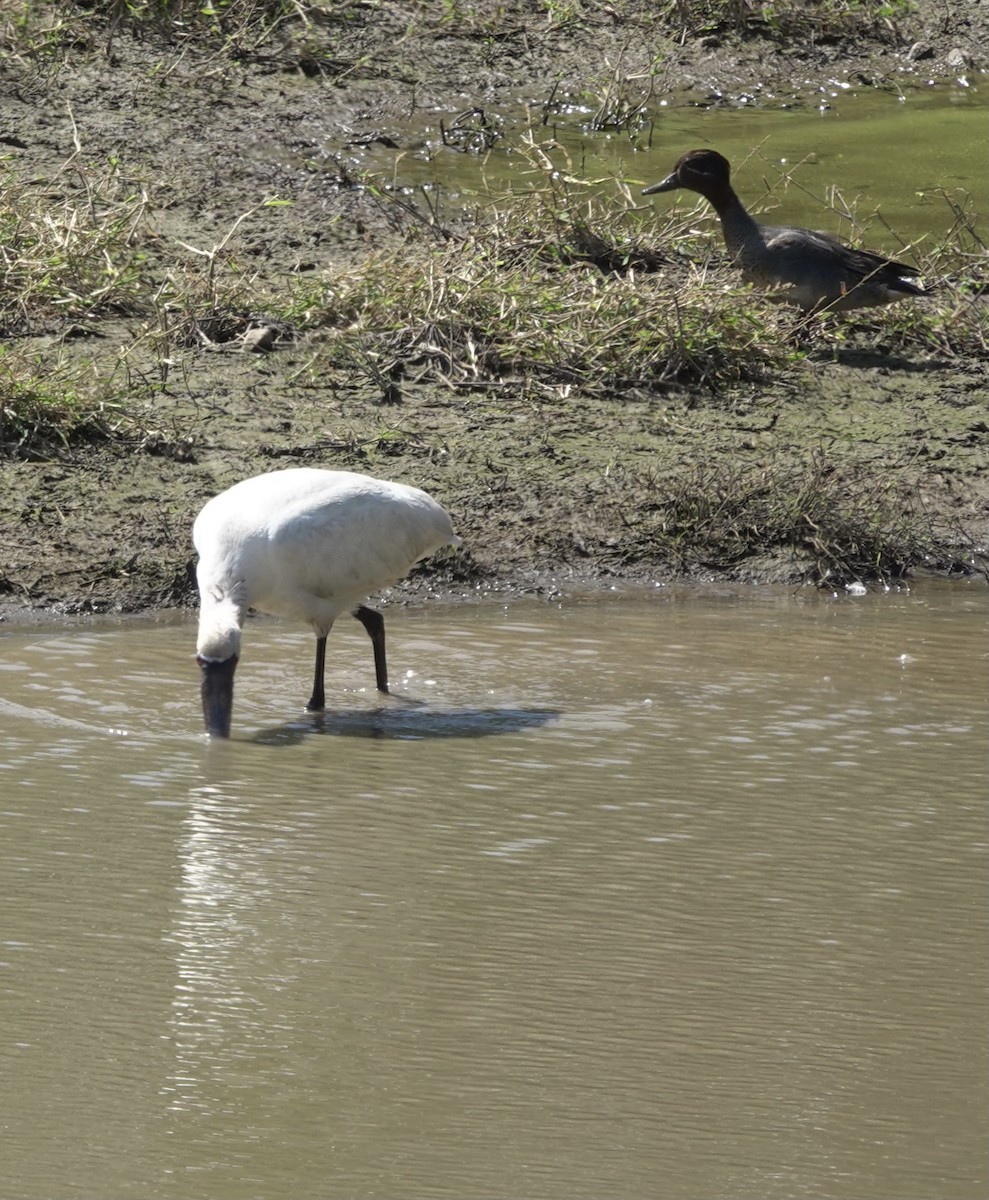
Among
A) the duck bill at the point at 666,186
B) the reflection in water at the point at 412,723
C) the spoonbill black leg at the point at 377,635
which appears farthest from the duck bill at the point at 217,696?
the duck bill at the point at 666,186

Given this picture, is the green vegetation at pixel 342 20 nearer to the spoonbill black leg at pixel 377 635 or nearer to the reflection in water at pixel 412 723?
the spoonbill black leg at pixel 377 635

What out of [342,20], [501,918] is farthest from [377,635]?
[342,20]

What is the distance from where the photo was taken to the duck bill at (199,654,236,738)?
18.7 feet

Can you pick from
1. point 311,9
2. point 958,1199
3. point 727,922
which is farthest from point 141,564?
point 311,9

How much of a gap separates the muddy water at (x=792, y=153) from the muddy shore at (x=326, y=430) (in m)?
0.61

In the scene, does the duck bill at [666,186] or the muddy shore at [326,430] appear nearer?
the muddy shore at [326,430]

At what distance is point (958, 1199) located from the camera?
3281mm

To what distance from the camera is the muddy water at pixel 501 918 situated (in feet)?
11.1

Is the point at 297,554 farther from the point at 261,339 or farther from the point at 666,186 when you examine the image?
the point at 666,186

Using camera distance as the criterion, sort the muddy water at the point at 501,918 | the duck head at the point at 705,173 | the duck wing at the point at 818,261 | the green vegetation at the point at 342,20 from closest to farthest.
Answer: the muddy water at the point at 501,918, the duck wing at the point at 818,261, the duck head at the point at 705,173, the green vegetation at the point at 342,20

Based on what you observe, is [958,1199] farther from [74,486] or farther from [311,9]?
[311,9]

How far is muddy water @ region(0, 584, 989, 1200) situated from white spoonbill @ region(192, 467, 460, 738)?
0.23 m

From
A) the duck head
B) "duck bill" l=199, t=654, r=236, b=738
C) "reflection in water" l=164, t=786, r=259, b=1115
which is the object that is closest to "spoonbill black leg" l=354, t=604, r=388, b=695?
"duck bill" l=199, t=654, r=236, b=738

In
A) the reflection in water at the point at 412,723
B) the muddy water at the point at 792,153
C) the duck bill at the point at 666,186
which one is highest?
the muddy water at the point at 792,153
